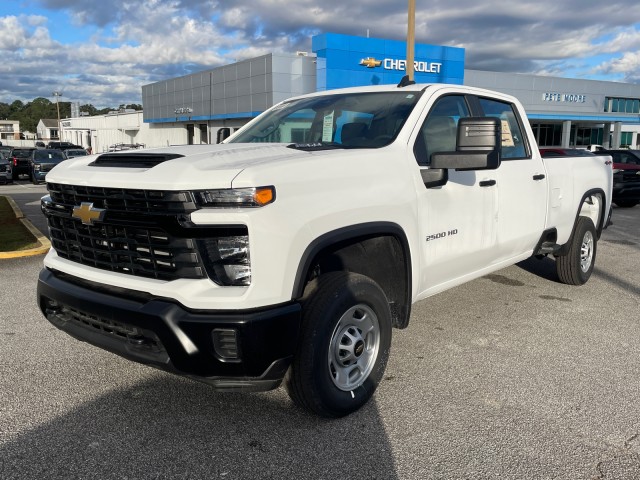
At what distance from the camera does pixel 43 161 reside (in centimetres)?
2436

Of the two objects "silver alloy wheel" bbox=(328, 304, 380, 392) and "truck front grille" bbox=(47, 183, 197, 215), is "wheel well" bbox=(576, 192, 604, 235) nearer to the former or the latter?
"silver alloy wheel" bbox=(328, 304, 380, 392)

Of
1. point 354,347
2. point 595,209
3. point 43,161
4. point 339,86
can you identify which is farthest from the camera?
point 339,86

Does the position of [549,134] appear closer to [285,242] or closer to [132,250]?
[285,242]

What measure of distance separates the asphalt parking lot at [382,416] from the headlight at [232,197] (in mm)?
1308

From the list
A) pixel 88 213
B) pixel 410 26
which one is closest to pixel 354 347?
pixel 88 213

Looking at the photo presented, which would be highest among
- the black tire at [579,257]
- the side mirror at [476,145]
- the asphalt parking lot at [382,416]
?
the side mirror at [476,145]

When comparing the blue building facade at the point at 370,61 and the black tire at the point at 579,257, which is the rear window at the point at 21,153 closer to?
the blue building facade at the point at 370,61

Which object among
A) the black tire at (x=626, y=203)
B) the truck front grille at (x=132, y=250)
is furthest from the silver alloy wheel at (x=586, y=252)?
the black tire at (x=626, y=203)

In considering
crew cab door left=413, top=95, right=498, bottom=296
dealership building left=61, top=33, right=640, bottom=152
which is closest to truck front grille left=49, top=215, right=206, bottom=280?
crew cab door left=413, top=95, right=498, bottom=296

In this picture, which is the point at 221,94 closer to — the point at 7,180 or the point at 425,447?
the point at 7,180

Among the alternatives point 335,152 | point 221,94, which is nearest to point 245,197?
point 335,152

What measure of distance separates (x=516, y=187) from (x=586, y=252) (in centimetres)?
229

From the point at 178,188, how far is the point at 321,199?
736 millimetres

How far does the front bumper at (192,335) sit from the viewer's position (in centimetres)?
269
